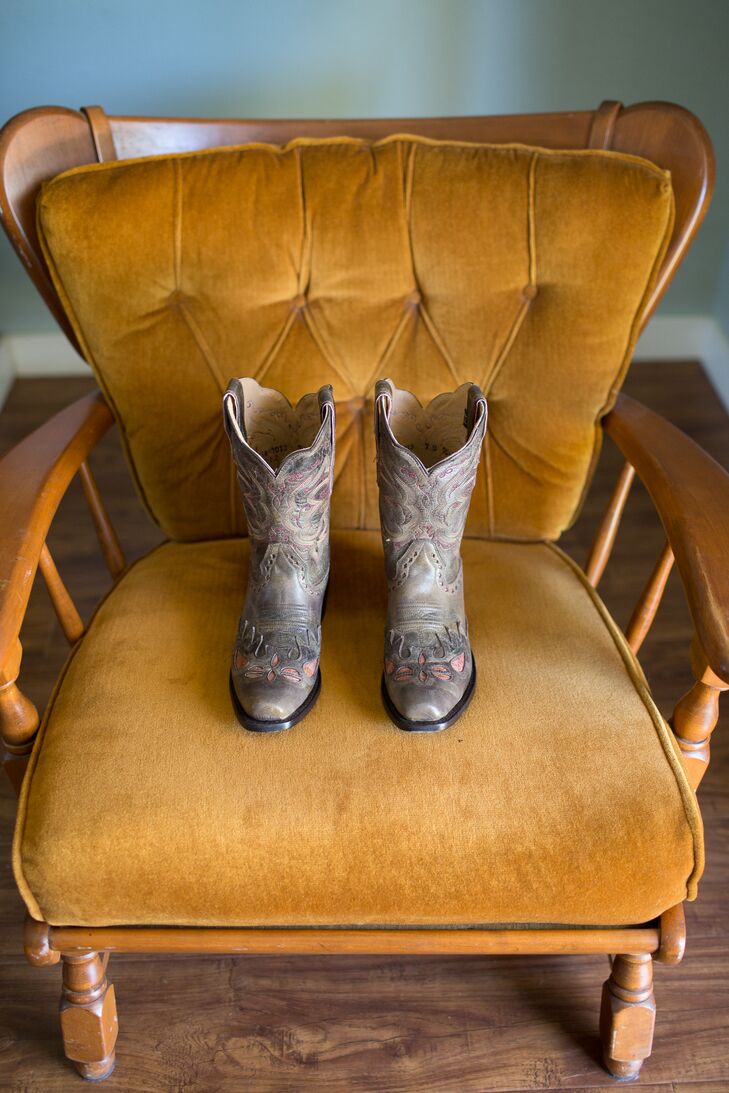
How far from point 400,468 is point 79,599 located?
0.95m

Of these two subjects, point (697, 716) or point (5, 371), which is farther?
point (5, 371)

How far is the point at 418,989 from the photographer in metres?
1.20

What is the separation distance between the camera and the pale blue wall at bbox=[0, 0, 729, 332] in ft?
5.84

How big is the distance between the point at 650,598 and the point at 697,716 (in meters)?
0.18

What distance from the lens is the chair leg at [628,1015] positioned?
1025mm

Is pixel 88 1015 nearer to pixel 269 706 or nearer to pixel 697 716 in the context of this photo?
pixel 269 706

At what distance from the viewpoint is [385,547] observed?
1.08 meters

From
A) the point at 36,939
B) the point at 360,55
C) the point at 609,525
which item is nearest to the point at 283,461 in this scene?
the point at 609,525

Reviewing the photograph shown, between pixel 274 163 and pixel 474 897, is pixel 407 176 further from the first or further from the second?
pixel 474 897

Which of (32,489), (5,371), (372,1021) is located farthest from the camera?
(5,371)

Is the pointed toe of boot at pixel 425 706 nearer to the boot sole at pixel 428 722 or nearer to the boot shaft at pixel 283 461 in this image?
the boot sole at pixel 428 722

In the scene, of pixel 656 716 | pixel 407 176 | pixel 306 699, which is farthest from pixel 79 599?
pixel 656 716

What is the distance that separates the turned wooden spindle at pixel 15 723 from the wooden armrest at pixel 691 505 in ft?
2.15

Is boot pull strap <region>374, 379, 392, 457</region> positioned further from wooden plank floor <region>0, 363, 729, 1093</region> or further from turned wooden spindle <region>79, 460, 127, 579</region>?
wooden plank floor <region>0, 363, 729, 1093</region>
